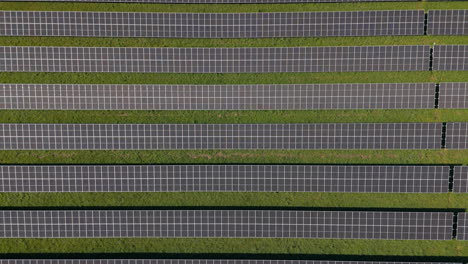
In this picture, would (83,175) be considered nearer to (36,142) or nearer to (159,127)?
(36,142)

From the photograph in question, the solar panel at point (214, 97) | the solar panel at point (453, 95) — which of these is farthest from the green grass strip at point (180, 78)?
the solar panel at point (453, 95)

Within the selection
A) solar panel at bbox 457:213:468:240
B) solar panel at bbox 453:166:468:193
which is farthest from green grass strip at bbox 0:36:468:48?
solar panel at bbox 457:213:468:240

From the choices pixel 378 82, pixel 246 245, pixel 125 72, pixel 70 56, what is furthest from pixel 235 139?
pixel 70 56

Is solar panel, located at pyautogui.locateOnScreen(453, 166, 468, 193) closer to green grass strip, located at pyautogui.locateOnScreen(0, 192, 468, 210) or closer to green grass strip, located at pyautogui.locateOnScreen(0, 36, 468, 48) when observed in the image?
green grass strip, located at pyautogui.locateOnScreen(0, 192, 468, 210)

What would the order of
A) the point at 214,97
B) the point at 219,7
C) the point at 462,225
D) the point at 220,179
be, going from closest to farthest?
the point at 462,225 → the point at 220,179 → the point at 214,97 → the point at 219,7

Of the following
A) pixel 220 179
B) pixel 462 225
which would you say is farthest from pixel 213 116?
pixel 462 225

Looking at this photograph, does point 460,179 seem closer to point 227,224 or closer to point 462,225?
point 462,225
